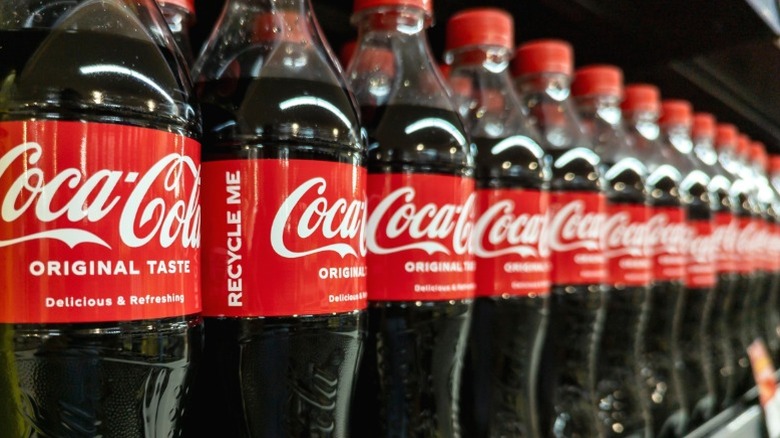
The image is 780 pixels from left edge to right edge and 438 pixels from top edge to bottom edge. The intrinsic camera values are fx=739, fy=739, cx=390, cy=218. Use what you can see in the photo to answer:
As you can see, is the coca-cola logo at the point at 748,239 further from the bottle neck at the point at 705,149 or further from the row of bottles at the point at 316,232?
the row of bottles at the point at 316,232

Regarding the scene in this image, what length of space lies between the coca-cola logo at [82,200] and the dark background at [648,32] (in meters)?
0.55

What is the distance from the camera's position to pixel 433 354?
2.92 feet

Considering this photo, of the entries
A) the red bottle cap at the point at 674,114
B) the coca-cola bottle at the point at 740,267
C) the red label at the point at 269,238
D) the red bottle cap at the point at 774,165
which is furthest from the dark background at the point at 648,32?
the red bottle cap at the point at 774,165

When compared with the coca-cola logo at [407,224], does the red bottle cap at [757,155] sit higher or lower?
higher

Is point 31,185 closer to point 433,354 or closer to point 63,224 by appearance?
point 63,224

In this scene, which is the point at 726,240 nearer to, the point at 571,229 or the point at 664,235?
the point at 664,235

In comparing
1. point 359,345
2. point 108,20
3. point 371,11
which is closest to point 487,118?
point 371,11

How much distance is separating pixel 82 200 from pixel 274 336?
0.73 ft

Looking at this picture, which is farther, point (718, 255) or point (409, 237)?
point (718, 255)

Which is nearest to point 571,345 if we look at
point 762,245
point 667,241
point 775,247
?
point 667,241

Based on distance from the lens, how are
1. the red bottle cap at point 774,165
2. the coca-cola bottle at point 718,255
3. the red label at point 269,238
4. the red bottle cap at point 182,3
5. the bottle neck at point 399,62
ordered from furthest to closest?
the red bottle cap at point 774,165, the coca-cola bottle at point 718,255, the bottle neck at point 399,62, the red bottle cap at point 182,3, the red label at point 269,238

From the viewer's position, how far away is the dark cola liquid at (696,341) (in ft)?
5.35

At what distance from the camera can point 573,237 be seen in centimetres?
114

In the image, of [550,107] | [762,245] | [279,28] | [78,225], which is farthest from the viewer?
[762,245]
